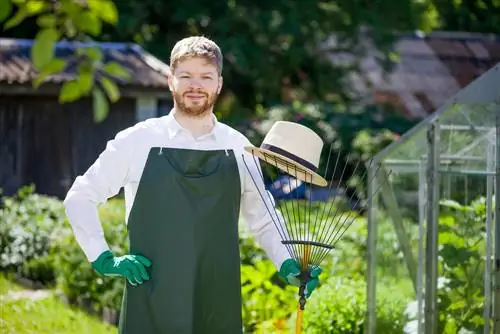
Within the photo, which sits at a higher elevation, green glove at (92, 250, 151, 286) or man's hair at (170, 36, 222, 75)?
man's hair at (170, 36, 222, 75)

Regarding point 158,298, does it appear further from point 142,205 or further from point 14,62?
point 14,62

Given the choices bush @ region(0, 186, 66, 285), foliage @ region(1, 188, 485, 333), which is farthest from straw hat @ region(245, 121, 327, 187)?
bush @ region(0, 186, 66, 285)

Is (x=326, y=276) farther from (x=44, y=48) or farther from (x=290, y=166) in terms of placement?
(x=44, y=48)

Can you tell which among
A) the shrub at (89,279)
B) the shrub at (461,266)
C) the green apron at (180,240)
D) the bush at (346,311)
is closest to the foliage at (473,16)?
the shrub at (89,279)

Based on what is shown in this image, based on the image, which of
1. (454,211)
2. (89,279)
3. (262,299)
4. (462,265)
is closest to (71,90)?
(462,265)

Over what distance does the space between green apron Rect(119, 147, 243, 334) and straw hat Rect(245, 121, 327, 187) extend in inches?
7.7

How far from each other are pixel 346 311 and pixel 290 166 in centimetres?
305

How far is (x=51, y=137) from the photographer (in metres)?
17.4

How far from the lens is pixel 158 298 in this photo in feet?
15.5

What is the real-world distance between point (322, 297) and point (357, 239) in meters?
2.68

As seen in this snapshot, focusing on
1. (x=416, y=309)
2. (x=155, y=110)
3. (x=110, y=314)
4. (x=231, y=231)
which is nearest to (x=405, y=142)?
(x=416, y=309)

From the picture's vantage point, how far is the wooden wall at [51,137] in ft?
56.2

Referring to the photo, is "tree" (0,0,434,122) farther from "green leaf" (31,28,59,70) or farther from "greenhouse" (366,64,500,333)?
"green leaf" (31,28,59,70)

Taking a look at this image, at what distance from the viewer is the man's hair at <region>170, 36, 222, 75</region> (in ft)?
15.7
